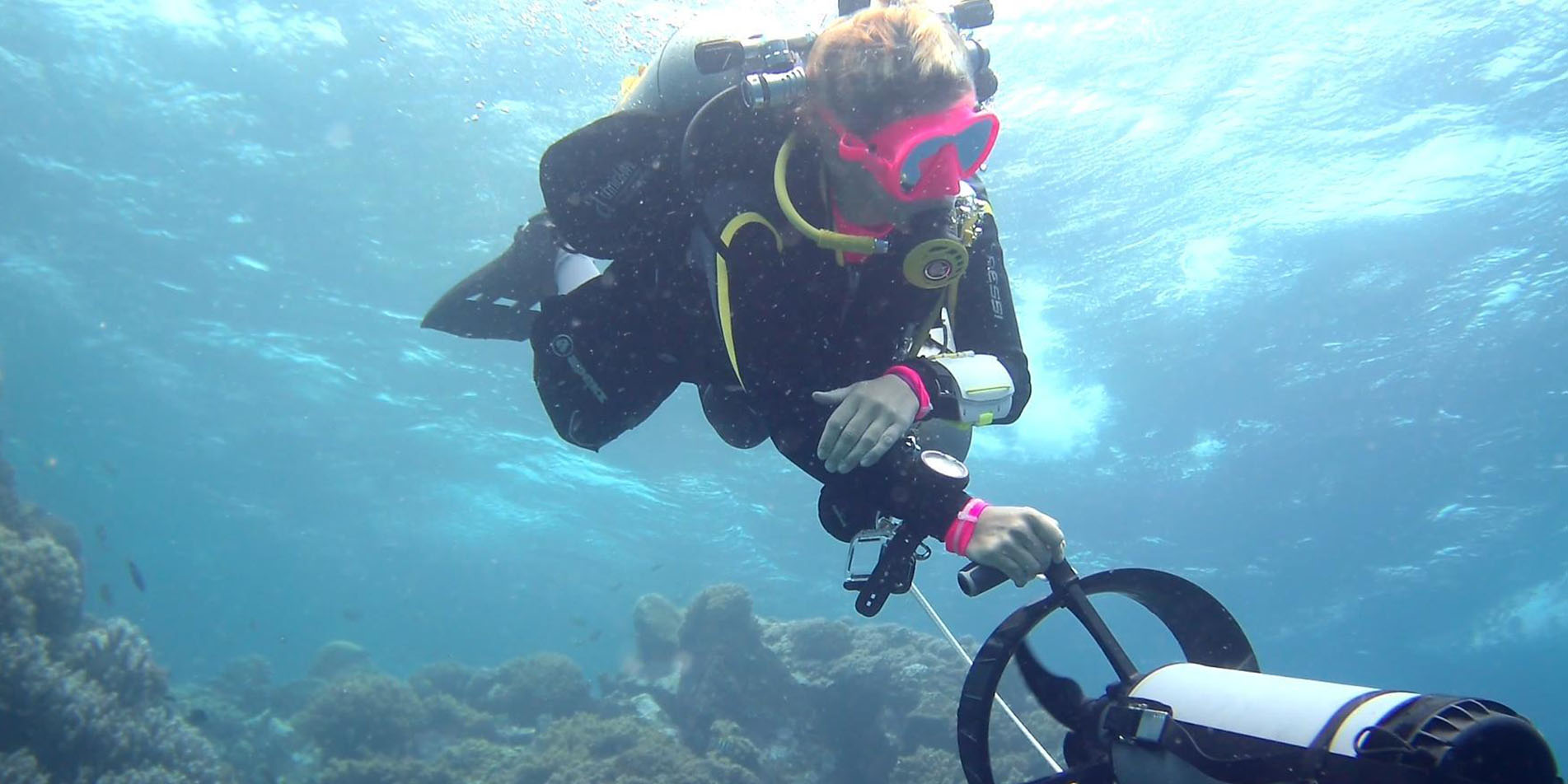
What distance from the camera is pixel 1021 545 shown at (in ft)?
7.55

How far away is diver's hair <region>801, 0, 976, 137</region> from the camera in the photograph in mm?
2834

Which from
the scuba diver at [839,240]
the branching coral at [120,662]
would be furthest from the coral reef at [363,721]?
the scuba diver at [839,240]

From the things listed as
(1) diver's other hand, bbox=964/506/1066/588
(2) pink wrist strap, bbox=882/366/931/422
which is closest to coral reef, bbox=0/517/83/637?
(2) pink wrist strap, bbox=882/366/931/422

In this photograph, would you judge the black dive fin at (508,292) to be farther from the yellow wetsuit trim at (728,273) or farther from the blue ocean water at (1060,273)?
the blue ocean water at (1060,273)

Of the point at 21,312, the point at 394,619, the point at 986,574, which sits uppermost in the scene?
the point at 394,619

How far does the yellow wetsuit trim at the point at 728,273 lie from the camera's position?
2.86 m

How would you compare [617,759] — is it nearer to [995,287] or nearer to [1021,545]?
[995,287]

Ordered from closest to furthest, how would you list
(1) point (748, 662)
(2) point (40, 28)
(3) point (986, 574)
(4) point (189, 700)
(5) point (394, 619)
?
(3) point (986, 574) < (2) point (40, 28) < (1) point (748, 662) < (4) point (189, 700) < (5) point (394, 619)

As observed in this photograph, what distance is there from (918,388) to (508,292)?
140 inches

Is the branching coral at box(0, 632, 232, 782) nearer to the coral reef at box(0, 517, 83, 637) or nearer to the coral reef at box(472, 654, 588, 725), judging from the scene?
the coral reef at box(0, 517, 83, 637)

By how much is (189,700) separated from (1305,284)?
31928mm

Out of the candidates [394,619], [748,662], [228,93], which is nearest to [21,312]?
[228,93]

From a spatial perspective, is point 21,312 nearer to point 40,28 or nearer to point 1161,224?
point 40,28

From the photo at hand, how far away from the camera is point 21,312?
26.5 metres
